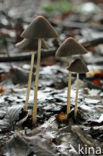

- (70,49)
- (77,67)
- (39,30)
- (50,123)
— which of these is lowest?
(50,123)

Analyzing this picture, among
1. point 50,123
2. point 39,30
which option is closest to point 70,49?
point 39,30

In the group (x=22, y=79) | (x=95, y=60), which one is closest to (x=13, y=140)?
(x=22, y=79)

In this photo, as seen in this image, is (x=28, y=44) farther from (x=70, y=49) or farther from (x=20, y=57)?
(x=20, y=57)

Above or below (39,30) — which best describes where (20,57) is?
below

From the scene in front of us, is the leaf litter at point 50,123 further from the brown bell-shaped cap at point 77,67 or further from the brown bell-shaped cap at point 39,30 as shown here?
the brown bell-shaped cap at point 39,30

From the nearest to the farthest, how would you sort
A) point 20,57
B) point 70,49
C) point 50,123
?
point 70,49, point 50,123, point 20,57

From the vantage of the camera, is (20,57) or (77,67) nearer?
(77,67)

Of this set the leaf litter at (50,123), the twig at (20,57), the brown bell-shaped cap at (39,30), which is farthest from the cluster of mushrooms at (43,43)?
the twig at (20,57)

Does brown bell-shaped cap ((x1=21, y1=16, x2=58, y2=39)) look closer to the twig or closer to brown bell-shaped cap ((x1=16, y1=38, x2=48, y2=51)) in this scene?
brown bell-shaped cap ((x1=16, y1=38, x2=48, y2=51))

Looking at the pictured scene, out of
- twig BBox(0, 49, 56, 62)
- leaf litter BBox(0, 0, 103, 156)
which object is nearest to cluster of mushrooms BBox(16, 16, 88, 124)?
leaf litter BBox(0, 0, 103, 156)

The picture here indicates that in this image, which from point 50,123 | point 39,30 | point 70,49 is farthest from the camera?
point 50,123

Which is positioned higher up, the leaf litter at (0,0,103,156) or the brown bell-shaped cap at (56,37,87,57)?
the brown bell-shaped cap at (56,37,87,57)
